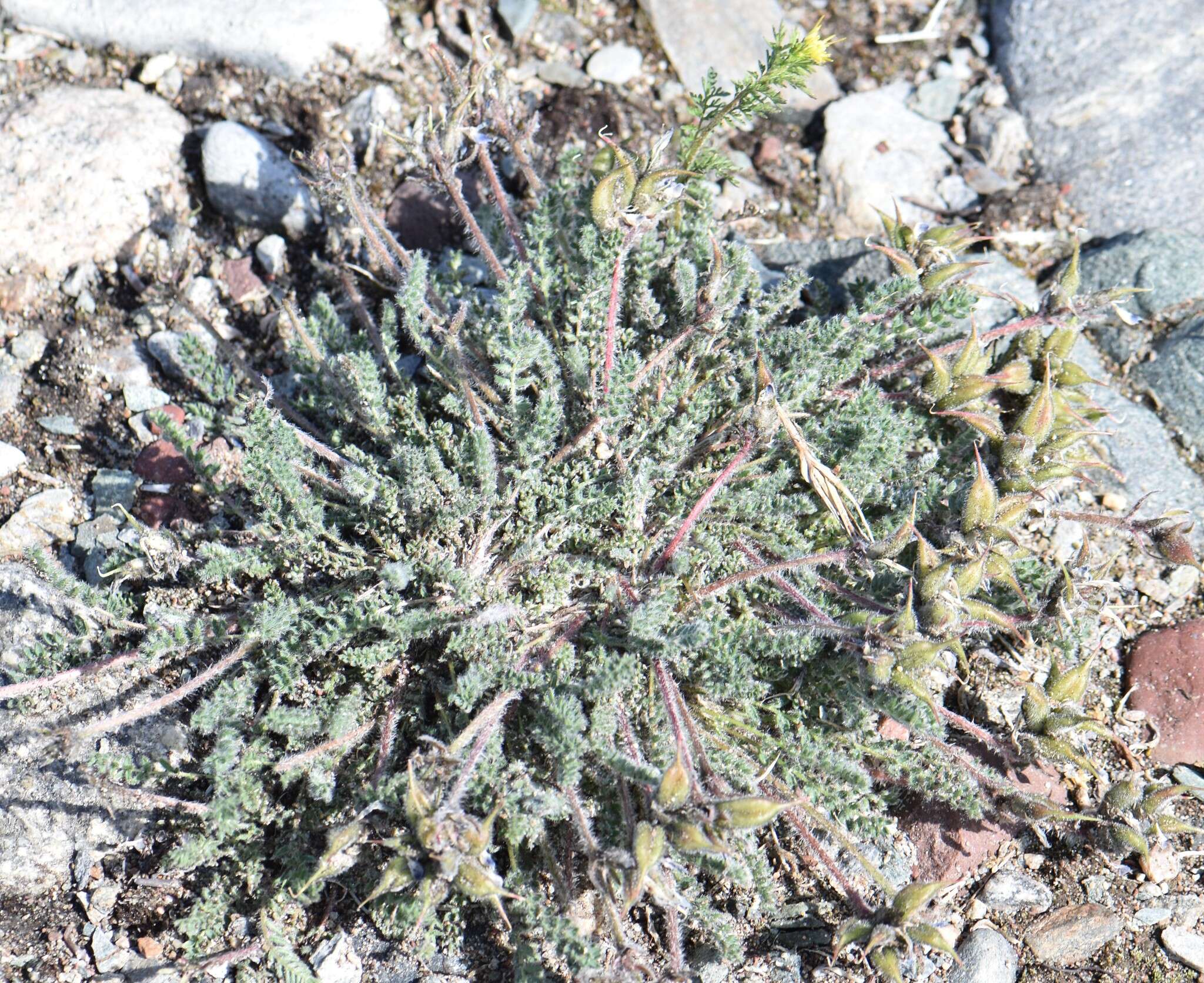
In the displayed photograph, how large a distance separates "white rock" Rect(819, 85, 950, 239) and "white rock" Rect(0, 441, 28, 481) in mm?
3798

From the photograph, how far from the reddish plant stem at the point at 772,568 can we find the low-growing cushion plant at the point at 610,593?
1 cm

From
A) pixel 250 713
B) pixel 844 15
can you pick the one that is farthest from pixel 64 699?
pixel 844 15

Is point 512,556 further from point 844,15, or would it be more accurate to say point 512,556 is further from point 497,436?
point 844,15

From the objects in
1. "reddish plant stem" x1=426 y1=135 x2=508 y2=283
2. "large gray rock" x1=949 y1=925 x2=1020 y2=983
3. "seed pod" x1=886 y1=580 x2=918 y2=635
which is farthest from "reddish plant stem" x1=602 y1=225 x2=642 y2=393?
"large gray rock" x1=949 y1=925 x2=1020 y2=983

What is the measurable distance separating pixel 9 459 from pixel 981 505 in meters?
3.65

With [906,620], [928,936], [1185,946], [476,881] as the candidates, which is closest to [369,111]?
[906,620]

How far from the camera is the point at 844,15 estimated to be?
18.3 ft

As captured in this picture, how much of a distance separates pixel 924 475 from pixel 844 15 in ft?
10.0

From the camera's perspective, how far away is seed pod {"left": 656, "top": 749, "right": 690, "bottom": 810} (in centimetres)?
278

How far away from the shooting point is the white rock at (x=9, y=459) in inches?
159

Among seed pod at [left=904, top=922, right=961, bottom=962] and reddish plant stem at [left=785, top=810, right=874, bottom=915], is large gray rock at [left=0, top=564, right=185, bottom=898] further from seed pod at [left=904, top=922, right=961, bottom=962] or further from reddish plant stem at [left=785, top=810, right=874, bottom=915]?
seed pod at [left=904, top=922, right=961, bottom=962]

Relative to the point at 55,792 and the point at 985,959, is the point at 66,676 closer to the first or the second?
the point at 55,792

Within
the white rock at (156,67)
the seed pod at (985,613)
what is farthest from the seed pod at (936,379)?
the white rock at (156,67)

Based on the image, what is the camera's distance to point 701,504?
3447mm
